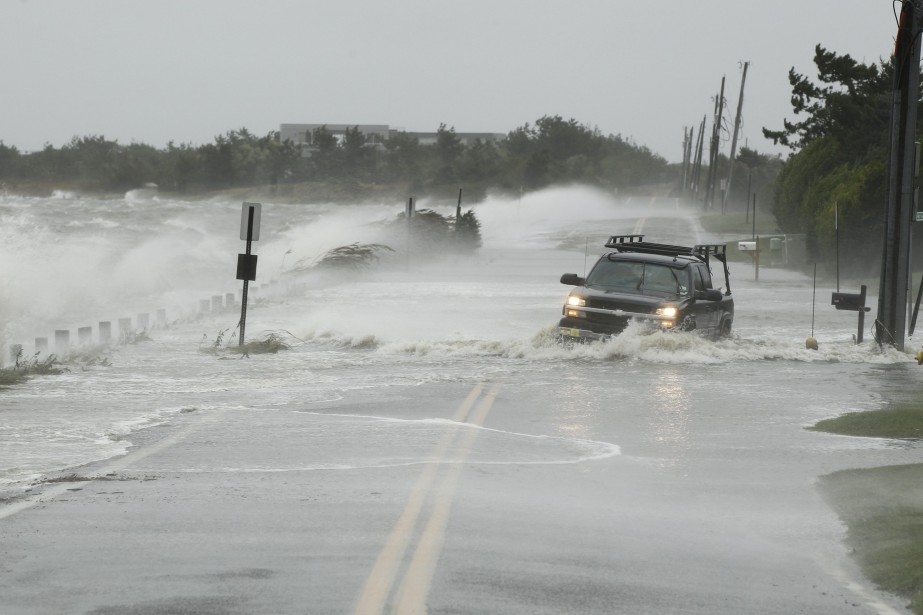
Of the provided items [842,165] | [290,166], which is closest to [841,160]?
[842,165]

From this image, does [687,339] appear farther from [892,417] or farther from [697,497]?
[697,497]

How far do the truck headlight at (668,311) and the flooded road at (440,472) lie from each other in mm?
284

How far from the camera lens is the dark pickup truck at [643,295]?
760 inches

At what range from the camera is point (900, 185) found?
2042cm

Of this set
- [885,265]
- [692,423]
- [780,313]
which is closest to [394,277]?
[780,313]

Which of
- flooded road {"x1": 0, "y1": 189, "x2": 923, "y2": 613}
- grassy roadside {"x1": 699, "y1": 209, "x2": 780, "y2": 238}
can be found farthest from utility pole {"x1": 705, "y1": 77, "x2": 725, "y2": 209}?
flooded road {"x1": 0, "y1": 189, "x2": 923, "y2": 613}

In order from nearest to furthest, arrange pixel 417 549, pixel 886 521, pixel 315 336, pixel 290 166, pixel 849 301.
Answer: pixel 417 549 < pixel 886 521 < pixel 849 301 < pixel 315 336 < pixel 290 166

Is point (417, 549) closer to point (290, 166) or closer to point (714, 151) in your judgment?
point (714, 151)

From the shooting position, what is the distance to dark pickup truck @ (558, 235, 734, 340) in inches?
760

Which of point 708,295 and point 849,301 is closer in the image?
point 708,295

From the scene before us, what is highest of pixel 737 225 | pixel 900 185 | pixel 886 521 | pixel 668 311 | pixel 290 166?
pixel 290 166

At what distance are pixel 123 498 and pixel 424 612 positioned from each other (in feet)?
11.3

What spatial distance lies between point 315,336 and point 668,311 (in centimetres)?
662

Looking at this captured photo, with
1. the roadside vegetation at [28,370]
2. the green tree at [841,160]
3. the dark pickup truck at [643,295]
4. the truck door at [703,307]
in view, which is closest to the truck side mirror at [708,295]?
the dark pickup truck at [643,295]
